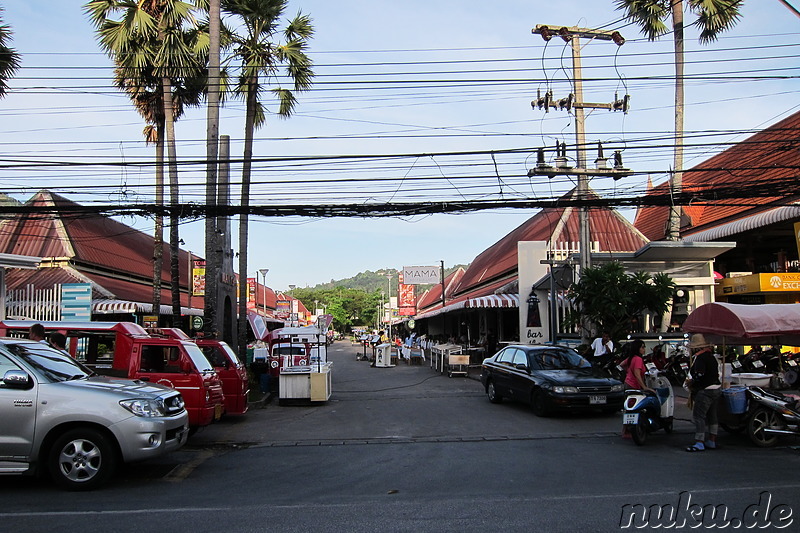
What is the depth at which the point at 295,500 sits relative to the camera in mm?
6926

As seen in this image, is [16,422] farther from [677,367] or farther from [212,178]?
[677,367]

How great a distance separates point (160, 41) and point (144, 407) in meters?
14.1

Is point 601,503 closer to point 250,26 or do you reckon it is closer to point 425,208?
point 425,208

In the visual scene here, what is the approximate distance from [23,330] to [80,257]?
45.1 feet

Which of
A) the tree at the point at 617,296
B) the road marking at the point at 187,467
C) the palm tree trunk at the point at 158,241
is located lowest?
the road marking at the point at 187,467

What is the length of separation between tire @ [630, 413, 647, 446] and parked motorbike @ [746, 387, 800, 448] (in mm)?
1546

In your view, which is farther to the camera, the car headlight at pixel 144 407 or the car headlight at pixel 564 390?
the car headlight at pixel 564 390

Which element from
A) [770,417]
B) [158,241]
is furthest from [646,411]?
[158,241]

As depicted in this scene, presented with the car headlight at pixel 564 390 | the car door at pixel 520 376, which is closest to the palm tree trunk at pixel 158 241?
the car door at pixel 520 376

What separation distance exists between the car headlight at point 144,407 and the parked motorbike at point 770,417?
28.1 feet

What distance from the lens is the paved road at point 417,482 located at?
6078mm

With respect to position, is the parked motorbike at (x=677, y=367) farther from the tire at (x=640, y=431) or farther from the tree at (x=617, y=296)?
the tire at (x=640, y=431)

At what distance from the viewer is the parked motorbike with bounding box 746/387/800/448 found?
383 inches

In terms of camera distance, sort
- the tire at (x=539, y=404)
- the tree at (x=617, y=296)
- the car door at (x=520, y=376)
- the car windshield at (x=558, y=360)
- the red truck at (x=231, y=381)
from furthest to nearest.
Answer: the tree at (x=617, y=296), the car windshield at (x=558, y=360), the car door at (x=520, y=376), the red truck at (x=231, y=381), the tire at (x=539, y=404)
